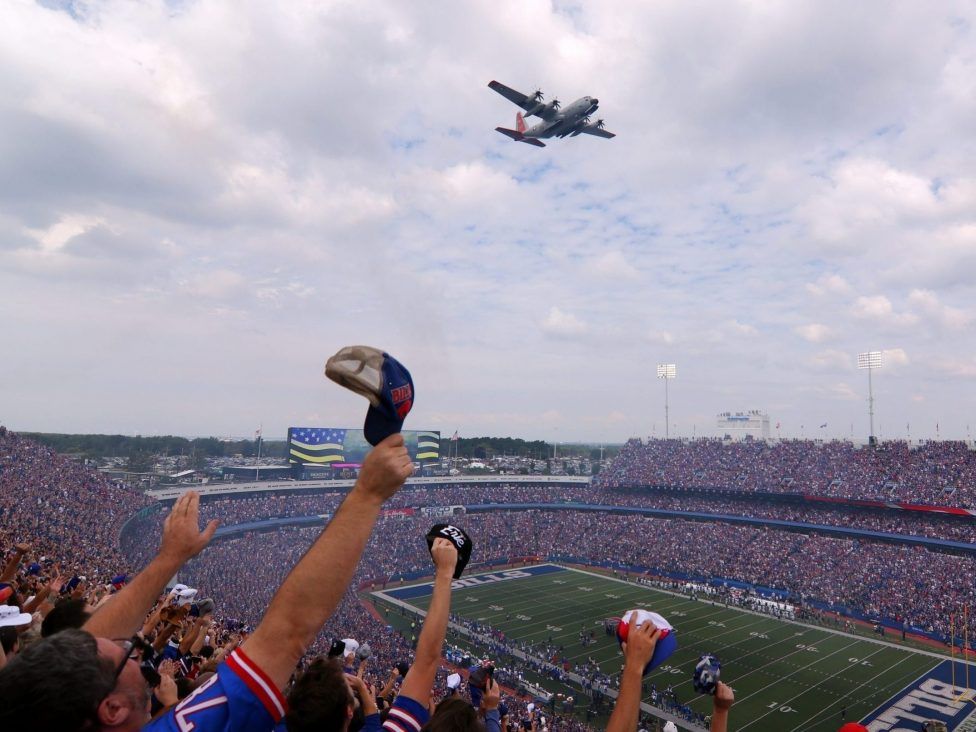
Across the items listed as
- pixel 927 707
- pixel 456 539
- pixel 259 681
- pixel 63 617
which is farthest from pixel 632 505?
pixel 259 681

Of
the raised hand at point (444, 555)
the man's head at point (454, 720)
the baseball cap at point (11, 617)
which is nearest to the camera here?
the man's head at point (454, 720)

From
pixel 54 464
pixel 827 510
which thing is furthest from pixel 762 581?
pixel 54 464

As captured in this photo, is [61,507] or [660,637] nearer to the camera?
[660,637]

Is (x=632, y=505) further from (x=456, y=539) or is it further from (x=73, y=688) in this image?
(x=73, y=688)

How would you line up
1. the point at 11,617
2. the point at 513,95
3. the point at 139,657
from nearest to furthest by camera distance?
the point at 139,657 → the point at 11,617 → the point at 513,95

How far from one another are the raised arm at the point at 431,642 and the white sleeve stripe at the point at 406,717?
0.07m

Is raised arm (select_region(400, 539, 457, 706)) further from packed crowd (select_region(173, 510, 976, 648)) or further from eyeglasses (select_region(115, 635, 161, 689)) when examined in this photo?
packed crowd (select_region(173, 510, 976, 648))

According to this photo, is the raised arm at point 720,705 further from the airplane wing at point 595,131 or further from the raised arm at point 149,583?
the airplane wing at point 595,131

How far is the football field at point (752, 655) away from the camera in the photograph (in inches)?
898

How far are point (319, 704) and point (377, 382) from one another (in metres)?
1.44

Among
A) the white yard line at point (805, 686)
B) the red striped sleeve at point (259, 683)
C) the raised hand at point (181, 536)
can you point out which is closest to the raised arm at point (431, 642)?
the red striped sleeve at point (259, 683)

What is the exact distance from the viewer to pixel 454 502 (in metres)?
61.3

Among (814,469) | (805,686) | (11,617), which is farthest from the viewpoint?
(814,469)

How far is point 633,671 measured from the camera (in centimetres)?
273
